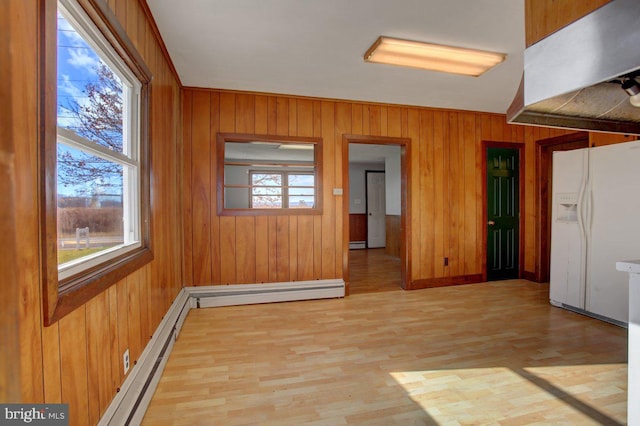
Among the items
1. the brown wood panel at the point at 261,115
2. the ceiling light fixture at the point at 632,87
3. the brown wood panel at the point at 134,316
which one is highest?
the brown wood panel at the point at 261,115

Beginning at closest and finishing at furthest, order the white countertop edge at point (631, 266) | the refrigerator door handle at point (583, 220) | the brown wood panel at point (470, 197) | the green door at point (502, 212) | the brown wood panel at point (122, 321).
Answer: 1. the white countertop edge at point (631, 266)
2. the brown wood panel at point (122, 321)
3. the refrigerator door handle at point (583, 220)
4. the brown wood panel at point (470, 197)
5. the green door at point (502, 212)

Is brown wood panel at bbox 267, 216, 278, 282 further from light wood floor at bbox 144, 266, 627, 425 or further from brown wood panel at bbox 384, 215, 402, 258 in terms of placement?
brown wood panel at bbox 384, 215, 402, 258

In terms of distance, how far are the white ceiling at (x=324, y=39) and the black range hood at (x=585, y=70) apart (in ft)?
4.55

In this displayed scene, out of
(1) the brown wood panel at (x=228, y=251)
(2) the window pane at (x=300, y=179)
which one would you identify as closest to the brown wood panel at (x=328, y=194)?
(1) the brown wood panel at (x=228, y=251)

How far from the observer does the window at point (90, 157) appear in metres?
1.05

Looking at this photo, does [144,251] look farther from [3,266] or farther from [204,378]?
[3,266]

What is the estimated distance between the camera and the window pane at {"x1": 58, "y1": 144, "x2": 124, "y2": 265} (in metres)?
1.25

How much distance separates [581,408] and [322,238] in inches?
111

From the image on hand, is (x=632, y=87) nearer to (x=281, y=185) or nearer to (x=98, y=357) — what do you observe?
(x=98, y=357)

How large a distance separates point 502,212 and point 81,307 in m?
5.25

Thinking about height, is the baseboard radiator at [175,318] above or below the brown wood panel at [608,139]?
below

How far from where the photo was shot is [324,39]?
2.56 m

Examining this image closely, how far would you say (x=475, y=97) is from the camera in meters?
4.03

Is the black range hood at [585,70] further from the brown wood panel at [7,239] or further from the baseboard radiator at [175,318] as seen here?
the baseboard radiator at [175,318]
